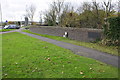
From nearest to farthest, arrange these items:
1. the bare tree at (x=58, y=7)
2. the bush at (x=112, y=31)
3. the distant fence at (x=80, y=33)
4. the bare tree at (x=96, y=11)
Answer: the bush at (x=112, y=31) < the distant fence at (x=80, y=33) < the bare tree at (x=96, y=11) < the bare tree at (x=58, y=7)

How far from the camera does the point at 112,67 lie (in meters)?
4.63

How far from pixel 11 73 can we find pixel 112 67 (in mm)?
3302

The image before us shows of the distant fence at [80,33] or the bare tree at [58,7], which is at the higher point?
the bare tree at [58,7]

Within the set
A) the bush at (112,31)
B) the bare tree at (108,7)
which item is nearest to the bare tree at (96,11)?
the bare tree at (108,7)

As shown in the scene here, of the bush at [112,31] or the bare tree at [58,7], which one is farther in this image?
the bare tree at [58,7]

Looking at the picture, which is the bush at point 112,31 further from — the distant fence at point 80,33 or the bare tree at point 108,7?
the bare tree at point 108,7

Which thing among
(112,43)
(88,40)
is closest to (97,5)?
(88,40)

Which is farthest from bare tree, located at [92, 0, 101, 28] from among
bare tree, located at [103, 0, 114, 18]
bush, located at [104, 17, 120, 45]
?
bush, located at [104, 17, 120, 45]

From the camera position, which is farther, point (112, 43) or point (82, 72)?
point (112, 43)

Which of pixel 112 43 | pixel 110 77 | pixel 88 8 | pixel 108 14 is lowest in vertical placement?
pixel 110 77

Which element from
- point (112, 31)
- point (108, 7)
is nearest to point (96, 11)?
point (108, 7)

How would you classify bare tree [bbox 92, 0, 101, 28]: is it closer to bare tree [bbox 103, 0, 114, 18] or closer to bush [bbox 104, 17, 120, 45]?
bare tree [bbox 103, 0, 114, 18]

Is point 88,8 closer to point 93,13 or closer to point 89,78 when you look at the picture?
point 93,13

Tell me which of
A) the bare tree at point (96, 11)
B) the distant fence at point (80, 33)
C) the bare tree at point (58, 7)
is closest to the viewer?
the distant fence at point (80, 33)
